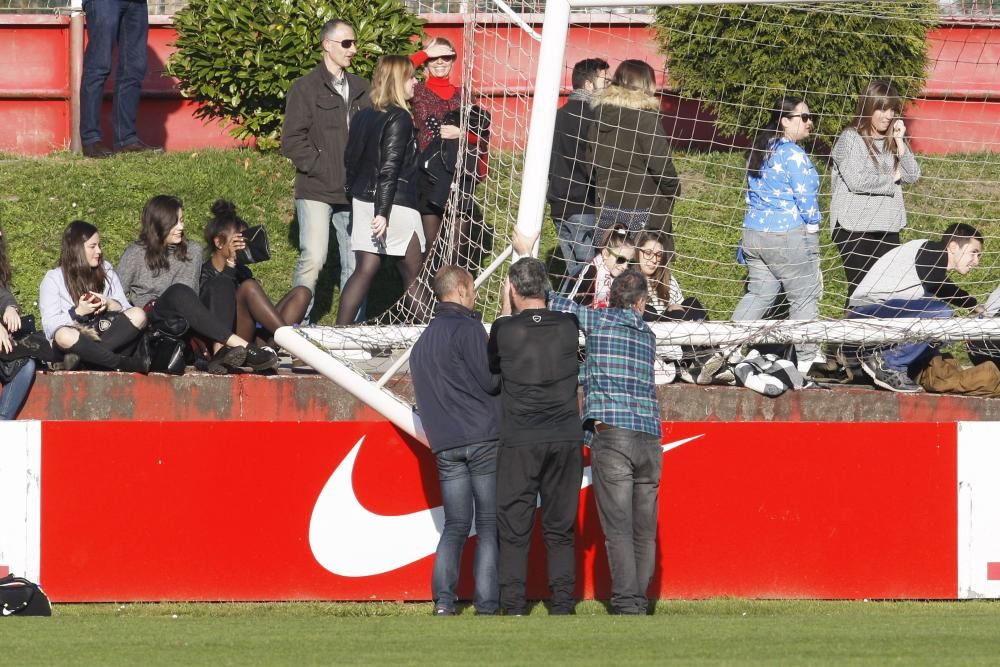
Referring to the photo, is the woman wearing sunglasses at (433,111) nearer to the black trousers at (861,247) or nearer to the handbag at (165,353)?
the handbag at (165,353)

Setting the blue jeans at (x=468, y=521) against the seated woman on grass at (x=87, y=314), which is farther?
the seated woman on grass at (x=87, y=314)

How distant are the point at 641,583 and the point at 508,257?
238 cm

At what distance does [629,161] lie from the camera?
32.1ft

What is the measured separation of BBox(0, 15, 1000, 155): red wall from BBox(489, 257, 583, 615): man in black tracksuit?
633 centimetres

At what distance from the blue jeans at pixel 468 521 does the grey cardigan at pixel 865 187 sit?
136 inches

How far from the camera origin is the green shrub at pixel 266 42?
12.5 m

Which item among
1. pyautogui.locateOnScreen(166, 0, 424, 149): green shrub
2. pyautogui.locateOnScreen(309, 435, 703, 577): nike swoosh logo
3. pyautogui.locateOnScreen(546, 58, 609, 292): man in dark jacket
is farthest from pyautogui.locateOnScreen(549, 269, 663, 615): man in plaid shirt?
pyautogui.locateOnScreen(166, 0, 424, 149): green shrub

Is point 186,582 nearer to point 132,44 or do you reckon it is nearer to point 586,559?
point 586,559

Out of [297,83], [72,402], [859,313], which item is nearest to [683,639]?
[859,313]

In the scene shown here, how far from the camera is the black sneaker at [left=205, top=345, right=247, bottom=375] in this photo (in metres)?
9.56

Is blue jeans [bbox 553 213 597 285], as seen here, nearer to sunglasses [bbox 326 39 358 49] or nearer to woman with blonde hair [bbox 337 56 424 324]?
woman with blonde hair [bbox 337 56 424 324]

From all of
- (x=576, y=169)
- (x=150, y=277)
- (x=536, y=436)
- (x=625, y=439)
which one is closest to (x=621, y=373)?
(x=625, y=439)

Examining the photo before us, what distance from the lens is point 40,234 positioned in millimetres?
12383

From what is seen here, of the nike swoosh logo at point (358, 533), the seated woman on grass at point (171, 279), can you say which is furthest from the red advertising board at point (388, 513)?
the seated woman on grass at point (171, 279)
